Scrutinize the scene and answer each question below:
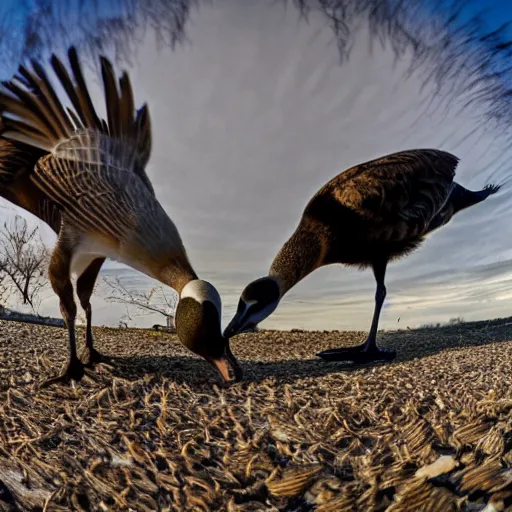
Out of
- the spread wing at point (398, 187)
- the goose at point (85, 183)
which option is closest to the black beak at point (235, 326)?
the goose at point (85, 183)

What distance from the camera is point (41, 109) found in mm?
1994

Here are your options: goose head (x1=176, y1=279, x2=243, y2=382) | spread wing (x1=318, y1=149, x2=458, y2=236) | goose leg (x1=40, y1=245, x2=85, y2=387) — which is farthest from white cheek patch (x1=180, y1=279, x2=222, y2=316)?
spread wing (x1=318, y1=149, x2=458, y2=236)

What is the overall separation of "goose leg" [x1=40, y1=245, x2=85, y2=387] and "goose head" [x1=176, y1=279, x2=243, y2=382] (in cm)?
50

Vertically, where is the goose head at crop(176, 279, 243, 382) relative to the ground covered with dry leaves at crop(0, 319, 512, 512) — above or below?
above

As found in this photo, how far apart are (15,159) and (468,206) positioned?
250 centimetres

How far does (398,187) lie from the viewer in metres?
2.74

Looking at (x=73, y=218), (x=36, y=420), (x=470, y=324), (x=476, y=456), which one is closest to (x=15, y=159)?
(x=73, y=218)

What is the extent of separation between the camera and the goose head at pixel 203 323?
70.2 inches

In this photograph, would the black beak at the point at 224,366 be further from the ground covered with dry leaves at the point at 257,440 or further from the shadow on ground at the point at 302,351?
the shadow on ground at the point at 302,351

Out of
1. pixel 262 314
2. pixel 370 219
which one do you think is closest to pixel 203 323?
pixel 262 314

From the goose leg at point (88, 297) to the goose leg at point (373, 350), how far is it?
129cm

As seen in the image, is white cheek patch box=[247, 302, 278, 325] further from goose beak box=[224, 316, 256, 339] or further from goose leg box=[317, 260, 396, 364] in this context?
goose leg box=[317, 260, 396, 364]

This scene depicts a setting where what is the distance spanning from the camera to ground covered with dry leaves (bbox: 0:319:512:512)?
1229 mm

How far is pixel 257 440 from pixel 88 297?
1372mm
